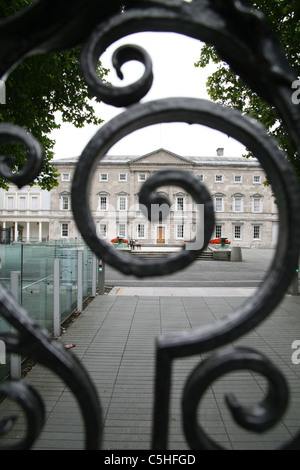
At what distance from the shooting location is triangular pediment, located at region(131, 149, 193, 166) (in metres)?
50.7

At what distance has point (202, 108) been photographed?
2.46ft

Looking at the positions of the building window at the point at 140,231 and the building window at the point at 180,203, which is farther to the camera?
the building window at the point at 140,231

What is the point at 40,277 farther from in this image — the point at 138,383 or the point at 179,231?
the point at 179,231

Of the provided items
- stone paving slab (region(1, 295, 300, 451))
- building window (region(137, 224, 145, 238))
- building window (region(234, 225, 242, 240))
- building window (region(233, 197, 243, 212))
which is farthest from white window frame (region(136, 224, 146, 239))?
stone paving slab (region(1, 295, 300, 451))

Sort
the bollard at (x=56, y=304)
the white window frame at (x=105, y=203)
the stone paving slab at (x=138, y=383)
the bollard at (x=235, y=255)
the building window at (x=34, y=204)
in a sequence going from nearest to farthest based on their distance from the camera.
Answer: the stone paving slab at (x=138, y=383) → the bollard at (x=56, y=304) → the bollard at (x=235, y=255) → the white window frame at (x=105, y=203) → the building window at (x=34, y=204)

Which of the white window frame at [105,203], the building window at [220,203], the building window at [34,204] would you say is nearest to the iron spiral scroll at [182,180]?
the white window frame at [105,203]

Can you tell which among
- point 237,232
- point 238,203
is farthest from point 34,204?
point 237,232

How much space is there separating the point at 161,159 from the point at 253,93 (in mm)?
46151

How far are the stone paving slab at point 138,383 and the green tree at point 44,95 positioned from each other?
4756mm

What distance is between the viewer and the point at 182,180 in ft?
2.54

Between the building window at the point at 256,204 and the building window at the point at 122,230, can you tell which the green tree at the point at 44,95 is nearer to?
the building window at the point at 122,230

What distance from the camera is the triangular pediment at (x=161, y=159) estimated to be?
50.7 meters
